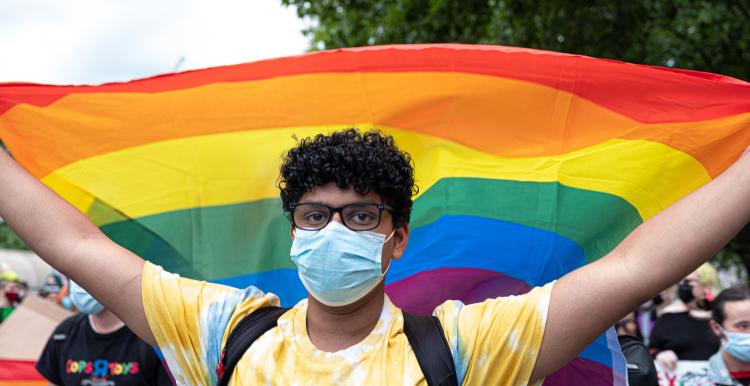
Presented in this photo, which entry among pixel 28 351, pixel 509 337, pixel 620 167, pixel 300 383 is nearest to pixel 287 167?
pixel 300 383

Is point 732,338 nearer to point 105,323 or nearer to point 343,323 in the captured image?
point 343,323

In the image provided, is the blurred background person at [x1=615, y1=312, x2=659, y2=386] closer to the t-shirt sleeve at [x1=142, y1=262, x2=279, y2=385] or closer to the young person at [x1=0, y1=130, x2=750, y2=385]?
the young person at [x1=0, y1=130, x2=750, y2=385]

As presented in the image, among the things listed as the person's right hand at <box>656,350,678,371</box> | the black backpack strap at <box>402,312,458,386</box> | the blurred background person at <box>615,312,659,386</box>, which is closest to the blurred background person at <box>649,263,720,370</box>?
the person's right hand at <box>656,350,678,371</box>

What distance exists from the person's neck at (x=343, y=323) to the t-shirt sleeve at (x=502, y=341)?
247 mm

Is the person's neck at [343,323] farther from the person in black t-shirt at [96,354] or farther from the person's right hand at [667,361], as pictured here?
the person's right hand at [667,361]

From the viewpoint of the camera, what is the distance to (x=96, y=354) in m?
4.87

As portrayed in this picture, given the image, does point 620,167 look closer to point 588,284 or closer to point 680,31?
point 588,284

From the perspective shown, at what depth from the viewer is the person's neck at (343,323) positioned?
259cm

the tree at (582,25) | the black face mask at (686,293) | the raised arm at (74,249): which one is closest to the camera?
the raised arm at (74,249)

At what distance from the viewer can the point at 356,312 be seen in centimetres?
263

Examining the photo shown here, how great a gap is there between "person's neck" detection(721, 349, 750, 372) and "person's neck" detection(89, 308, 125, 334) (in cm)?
330

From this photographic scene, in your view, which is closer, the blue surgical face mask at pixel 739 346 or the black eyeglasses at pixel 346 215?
the black eyeglasses at pixel 346 215

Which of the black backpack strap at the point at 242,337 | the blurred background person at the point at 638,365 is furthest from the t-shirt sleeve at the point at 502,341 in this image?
the blurred background person at the point at 638,365

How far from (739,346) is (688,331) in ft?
5.93
